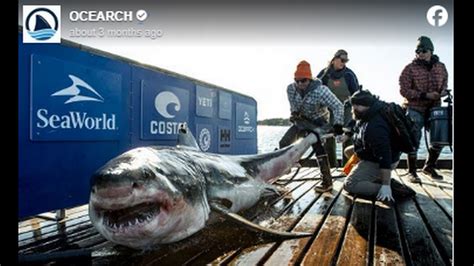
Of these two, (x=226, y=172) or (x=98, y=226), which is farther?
(x=226, y=172)

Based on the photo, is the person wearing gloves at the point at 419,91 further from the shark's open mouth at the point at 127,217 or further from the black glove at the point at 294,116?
the shark's open mouth at the point at 127,217

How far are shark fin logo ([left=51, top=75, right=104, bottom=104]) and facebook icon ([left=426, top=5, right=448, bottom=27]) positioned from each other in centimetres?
242

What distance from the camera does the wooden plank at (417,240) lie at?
153 cm

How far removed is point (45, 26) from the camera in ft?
5.14

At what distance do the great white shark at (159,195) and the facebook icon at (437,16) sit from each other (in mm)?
1293

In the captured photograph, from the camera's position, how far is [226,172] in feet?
7.81

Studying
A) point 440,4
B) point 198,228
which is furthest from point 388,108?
point 198,228

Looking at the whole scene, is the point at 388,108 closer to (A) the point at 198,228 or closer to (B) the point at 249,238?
(B) the point at 249,238

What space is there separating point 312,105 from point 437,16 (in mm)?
2442

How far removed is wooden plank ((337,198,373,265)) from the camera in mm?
1509

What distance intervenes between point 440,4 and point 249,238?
60.3 inches

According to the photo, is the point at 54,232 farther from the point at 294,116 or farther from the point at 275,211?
the point at 294,116

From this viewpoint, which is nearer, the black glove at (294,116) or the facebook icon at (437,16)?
the facebook icon at (437,16)

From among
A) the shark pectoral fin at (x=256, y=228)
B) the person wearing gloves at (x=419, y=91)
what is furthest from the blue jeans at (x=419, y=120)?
the shark pectoral fin at (x=256, y=228)
